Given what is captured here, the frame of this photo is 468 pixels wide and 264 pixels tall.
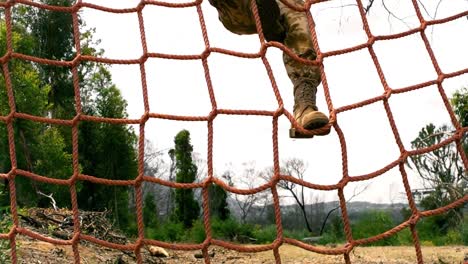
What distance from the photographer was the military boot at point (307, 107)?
73.2 inches

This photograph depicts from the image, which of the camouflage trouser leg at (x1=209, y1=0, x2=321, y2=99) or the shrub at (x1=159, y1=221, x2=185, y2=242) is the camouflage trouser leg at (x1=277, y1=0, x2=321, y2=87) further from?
the shrub at (x1=159, y1=221, x2=185, y2=242)

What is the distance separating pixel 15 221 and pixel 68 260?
2.98 meters

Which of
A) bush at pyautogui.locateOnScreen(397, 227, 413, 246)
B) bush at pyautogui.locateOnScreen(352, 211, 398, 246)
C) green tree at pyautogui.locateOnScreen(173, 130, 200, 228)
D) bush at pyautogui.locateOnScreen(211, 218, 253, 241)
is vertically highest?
green tree at pyautogui.locateOnScreen(173, 130, 200, 228)

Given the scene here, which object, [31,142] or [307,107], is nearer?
[307,107]

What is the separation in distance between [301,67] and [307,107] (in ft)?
0.59

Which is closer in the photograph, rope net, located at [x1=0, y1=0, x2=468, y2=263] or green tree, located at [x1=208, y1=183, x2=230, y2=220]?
rope net, located at [x1=0, y1=0, x2=468, y2=263]

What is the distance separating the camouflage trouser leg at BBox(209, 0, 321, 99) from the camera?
2129 millimetres

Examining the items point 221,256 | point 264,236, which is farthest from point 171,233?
point 221,256

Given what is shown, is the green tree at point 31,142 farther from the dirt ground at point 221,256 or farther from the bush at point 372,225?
the bush at point 372,225

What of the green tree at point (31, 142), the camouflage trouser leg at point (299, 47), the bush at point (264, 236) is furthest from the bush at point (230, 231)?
the camouflage trouser leg at point (299, 47)

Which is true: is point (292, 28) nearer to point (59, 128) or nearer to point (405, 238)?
point (405, 238)

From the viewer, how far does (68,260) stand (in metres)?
4.68

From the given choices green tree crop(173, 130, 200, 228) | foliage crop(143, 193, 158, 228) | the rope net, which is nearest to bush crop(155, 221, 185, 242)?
green tree crop(173, 130, 200, 228)

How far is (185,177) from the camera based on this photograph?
1234cm
